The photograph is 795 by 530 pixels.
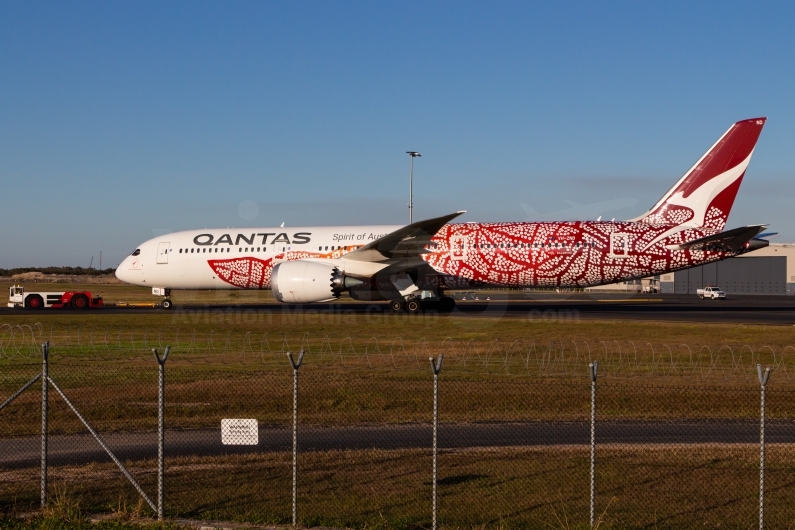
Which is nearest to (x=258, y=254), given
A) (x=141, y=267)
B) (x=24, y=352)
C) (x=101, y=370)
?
(x=141, y=267)

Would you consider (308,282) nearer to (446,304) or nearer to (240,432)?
(446,304)

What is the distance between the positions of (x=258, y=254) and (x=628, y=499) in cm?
3085

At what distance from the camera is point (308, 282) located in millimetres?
34000

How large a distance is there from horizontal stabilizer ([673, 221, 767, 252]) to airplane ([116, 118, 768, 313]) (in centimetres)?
4

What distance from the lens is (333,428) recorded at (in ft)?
49.1

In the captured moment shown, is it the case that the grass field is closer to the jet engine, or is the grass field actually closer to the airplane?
the jet engine

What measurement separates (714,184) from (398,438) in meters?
26.0

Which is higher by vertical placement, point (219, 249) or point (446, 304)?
point (219, 249)

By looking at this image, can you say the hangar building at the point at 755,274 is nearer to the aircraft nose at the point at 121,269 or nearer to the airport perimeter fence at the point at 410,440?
the aircraft nose at the point at 121,269

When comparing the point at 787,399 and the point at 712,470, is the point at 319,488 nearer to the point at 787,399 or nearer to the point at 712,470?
the point at 712,470

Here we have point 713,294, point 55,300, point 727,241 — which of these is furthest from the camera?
point 713,294

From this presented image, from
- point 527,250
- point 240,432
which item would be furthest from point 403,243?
point 240,432

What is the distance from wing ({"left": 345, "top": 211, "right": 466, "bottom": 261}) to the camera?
33534 millimetres

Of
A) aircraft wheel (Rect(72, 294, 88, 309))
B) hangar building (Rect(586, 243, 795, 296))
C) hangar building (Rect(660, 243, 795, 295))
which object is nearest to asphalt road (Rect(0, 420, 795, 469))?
aircraft wheel (Rect(72, 294, 88, 309))
